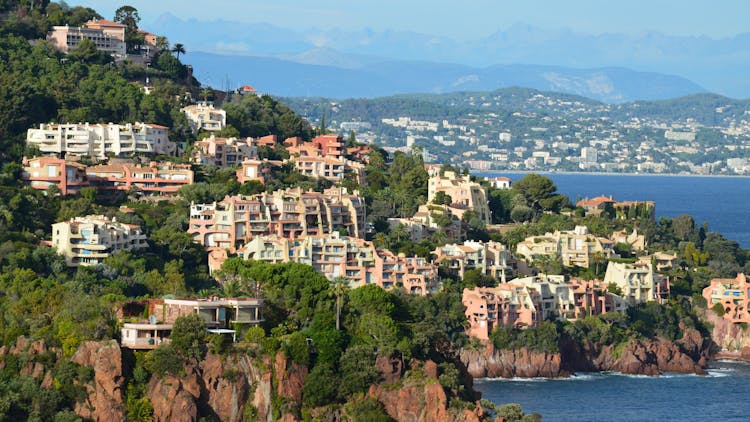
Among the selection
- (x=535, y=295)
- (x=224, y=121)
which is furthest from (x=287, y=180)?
(x=535, y=295)

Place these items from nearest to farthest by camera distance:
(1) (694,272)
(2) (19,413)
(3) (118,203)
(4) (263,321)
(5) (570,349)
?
(2) (19,413) → (4) (263,321) → (5) (570,349) → (3) (118,203) → (1) (694,272)

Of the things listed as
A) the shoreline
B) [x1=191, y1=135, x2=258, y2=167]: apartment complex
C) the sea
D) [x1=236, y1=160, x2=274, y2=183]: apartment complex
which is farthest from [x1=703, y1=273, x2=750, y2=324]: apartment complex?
[x1=191, y1=135, x2=258, y2=167]: apartment complex

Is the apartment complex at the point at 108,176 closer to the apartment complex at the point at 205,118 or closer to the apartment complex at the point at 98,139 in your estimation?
the apartment complex at the point at 98,139

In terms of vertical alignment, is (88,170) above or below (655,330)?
above

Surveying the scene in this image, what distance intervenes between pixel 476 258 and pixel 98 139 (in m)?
17.7

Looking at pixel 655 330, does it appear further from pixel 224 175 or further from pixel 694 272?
pixel 224 175

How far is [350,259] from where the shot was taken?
6600 centimetres

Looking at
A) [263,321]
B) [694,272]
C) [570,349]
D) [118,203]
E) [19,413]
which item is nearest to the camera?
[19,413]

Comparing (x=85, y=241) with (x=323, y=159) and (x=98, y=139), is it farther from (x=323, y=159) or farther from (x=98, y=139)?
(x=323, y=159)

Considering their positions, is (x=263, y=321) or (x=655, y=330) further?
(x=655, y=330)

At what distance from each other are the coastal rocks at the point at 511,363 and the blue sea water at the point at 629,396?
2.01 feet

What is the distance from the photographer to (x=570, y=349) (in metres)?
65.2

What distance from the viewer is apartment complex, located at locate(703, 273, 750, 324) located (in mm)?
71250

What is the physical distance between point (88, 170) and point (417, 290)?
15.2 meters
